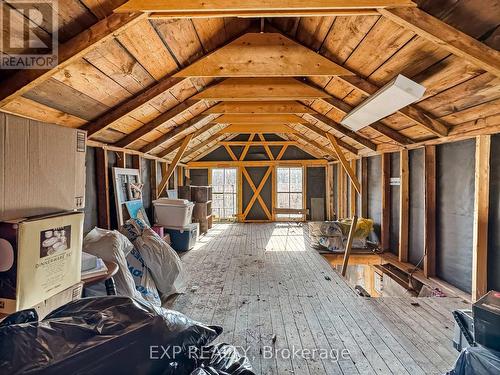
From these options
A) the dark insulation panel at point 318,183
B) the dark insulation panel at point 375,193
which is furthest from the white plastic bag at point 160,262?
the dark insulation panel at point 318,183

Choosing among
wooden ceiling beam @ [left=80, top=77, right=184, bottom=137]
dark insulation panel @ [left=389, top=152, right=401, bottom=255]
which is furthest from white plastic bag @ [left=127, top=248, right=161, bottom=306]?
dark insulation panel @ [left=389, top=152, right=401, bottom=255]

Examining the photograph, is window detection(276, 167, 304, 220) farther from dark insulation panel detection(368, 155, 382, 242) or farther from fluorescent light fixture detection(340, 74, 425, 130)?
fluorescent light fixture detection(340, 74, 425, 130)

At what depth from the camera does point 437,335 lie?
2.36m

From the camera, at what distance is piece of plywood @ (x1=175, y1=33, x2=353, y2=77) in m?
2.55

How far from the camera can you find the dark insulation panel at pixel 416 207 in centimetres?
401

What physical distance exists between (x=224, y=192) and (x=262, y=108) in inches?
211

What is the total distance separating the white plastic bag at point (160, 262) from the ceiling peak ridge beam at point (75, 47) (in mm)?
1837

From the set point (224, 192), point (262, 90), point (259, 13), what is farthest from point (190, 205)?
point (259, 13)

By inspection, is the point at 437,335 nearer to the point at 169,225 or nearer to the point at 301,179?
the point at 169,225

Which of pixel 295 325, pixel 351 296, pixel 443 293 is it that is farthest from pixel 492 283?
pixel 295 325

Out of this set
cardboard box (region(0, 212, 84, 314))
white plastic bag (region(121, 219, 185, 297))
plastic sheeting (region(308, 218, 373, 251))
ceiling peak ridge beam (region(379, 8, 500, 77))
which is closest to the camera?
cardboard box (region(0, 212, 84, 314))

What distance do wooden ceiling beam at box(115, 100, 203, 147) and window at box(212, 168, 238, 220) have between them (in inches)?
203

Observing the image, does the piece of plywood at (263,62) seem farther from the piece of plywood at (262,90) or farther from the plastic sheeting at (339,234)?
the plastic sheeting at (339,234)

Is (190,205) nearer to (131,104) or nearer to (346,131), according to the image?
(131,104)
